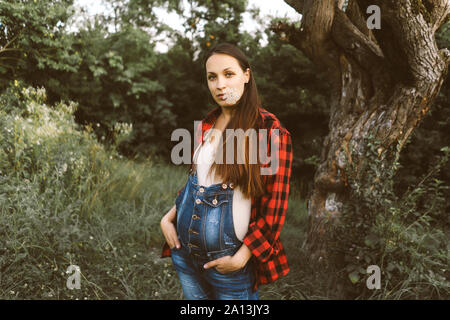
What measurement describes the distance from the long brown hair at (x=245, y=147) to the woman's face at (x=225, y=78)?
28 millimetres

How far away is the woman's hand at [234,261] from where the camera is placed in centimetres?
134

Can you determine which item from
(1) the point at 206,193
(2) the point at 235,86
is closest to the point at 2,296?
(1) the point at 206,193

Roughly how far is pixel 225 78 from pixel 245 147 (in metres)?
0.34

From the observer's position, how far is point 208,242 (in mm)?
1383

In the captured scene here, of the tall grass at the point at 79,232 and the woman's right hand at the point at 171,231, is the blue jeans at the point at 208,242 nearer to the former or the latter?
the woman's right hand at the point at 171,231

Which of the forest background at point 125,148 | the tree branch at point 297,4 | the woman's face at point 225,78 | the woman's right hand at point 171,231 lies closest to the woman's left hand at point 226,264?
the woman's right hand at point 171,231

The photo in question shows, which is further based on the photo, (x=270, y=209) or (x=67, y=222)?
(x=67, y=222)

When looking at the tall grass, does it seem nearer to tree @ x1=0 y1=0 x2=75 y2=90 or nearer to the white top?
tree @ x1=0 y1=0 x2=75 y2=90

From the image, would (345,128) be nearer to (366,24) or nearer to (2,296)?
(366,24)

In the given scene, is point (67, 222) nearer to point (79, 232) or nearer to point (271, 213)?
point (79, 232)

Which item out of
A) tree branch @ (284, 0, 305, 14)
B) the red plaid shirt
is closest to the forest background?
the red plaid shirt

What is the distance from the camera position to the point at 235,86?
1418 millimetres

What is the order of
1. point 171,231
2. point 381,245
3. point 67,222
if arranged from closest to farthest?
point 171,231
point 381,245
point 67,222

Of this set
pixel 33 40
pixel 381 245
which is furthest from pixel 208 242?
pixel 33 40
